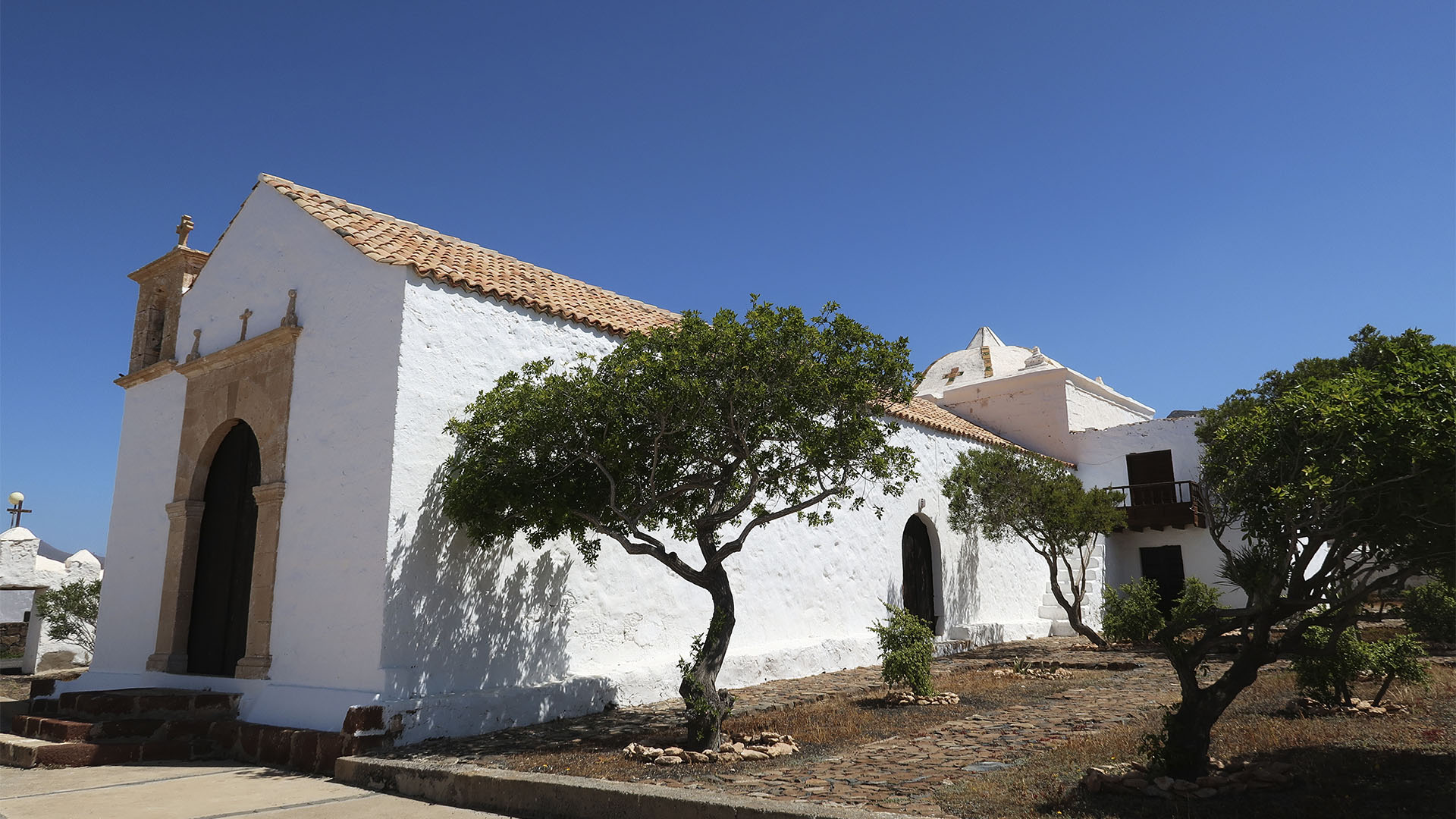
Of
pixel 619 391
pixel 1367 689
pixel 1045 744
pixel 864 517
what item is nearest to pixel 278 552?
pixel 619 391

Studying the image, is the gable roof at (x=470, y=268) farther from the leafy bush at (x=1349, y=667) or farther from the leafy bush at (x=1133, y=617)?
the leafy bush at (x=1133, y=617)

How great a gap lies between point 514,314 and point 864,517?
6448mm

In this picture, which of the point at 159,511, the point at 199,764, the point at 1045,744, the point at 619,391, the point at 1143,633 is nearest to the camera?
the point at 1045,744

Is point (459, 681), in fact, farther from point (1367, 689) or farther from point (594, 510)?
point (1367, 689)

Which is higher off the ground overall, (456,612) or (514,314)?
(514,314)

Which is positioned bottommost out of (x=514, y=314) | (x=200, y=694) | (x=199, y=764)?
(x=199, y=764)

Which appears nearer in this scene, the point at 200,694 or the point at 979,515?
the point at 200,694

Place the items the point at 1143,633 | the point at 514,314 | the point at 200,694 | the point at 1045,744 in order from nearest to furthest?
1. the point at 1045,744
2. the point at 200,694
3. the point at 514,314
4. the point at 1143,633

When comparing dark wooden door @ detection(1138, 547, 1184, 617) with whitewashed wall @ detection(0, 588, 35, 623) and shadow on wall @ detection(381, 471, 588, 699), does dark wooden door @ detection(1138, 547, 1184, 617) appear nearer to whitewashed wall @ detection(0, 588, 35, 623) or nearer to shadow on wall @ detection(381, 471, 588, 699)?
shadow on wall @ detection(381, 471, 588, 699)

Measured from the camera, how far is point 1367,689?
26.5 ft

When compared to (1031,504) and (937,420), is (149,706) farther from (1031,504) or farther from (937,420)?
(1031,504)

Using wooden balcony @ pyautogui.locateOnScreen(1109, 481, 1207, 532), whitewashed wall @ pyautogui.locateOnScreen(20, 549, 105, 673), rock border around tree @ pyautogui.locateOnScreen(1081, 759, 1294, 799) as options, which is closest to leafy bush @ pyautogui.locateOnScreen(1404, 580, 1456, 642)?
wooden balcony @ pyautogui.locateOnScreen(1109, 481, 1207, 532)

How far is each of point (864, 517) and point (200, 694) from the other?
855 centimetres

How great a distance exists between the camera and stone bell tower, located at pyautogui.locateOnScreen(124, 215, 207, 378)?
11383mm
